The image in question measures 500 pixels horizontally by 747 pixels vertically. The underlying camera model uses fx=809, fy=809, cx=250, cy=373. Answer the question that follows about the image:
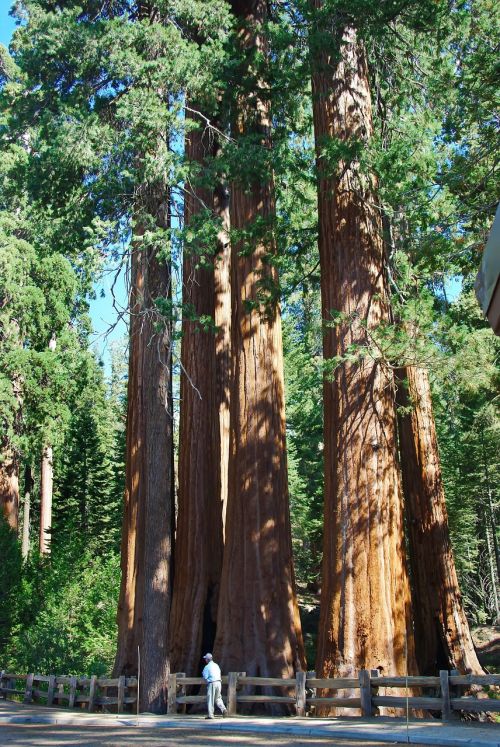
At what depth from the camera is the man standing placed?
11867mm

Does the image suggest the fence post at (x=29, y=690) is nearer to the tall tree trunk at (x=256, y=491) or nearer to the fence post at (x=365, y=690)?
the tall tree trunk at (x=256, y=491)

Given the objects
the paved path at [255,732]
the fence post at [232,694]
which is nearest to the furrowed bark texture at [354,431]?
the paved path at [255,732]

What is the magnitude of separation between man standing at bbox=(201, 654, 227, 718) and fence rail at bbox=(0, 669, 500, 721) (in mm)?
181

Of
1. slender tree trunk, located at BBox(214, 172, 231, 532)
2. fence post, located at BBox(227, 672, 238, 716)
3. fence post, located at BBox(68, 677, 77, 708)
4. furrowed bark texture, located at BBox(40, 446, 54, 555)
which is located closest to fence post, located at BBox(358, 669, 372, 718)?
fence post, located at BBox(227, 672, 238, 716)

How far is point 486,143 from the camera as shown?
12.5 meters

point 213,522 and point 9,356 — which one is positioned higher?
point 9,356

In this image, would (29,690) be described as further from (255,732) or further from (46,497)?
(46,497)

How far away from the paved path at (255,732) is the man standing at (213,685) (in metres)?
0.32

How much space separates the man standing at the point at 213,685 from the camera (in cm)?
1187

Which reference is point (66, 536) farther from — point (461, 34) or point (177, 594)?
point (461, 34)

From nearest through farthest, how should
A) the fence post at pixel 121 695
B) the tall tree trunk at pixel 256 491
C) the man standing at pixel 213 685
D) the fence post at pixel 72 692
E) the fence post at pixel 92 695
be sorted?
the man standing at pixel 213 685
the tall tree trunk at pixel 256 491
the fence post at pixel 121 695
the fence post at pixel 92 695
the fence post at pixel 72 692

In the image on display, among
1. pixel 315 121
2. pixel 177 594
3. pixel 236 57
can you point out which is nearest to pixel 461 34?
pixel 315 121

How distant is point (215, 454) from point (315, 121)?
6619mm

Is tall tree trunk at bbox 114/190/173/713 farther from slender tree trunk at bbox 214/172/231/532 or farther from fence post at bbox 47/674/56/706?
fence post at bbox 47/674/56/706
